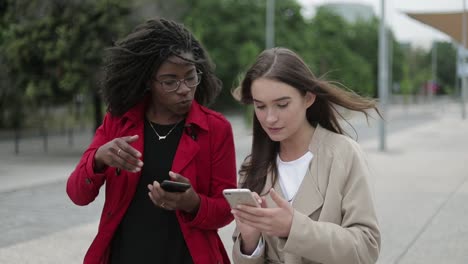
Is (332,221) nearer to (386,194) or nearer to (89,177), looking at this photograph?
(89,177)

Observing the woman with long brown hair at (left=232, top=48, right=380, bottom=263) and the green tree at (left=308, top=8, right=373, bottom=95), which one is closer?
the woman with long brown hair at (left=232, top=48, right=380, bottom=263)

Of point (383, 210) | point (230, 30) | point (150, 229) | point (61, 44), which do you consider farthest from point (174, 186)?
point (230, 30)

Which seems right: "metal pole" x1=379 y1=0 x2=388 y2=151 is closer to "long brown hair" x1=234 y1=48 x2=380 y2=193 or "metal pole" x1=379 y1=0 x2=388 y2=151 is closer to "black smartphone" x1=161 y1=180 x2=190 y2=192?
"long brown hair" x1=234 y1=48 x2=380 y2=193

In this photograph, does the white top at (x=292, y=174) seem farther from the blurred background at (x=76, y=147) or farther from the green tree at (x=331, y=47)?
the green tree at (x=331, y=47)

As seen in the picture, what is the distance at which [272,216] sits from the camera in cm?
192

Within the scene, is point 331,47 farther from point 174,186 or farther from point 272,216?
point 272,216

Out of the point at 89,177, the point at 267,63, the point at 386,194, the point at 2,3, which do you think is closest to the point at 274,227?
the point at 267,63

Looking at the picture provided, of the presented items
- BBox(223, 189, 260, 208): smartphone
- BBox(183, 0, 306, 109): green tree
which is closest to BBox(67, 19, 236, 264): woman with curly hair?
BBox(223, 189, 260, 208): smartphone

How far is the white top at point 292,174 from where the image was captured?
7.22ft

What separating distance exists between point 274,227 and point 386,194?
24.9 feet

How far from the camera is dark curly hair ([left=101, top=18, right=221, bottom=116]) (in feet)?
8.53

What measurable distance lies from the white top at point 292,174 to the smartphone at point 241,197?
0.95 feet

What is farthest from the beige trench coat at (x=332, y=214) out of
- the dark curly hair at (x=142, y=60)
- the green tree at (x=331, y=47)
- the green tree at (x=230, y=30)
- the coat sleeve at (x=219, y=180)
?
the green tree at (x=331, y=47)

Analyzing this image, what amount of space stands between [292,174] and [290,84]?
30cm
